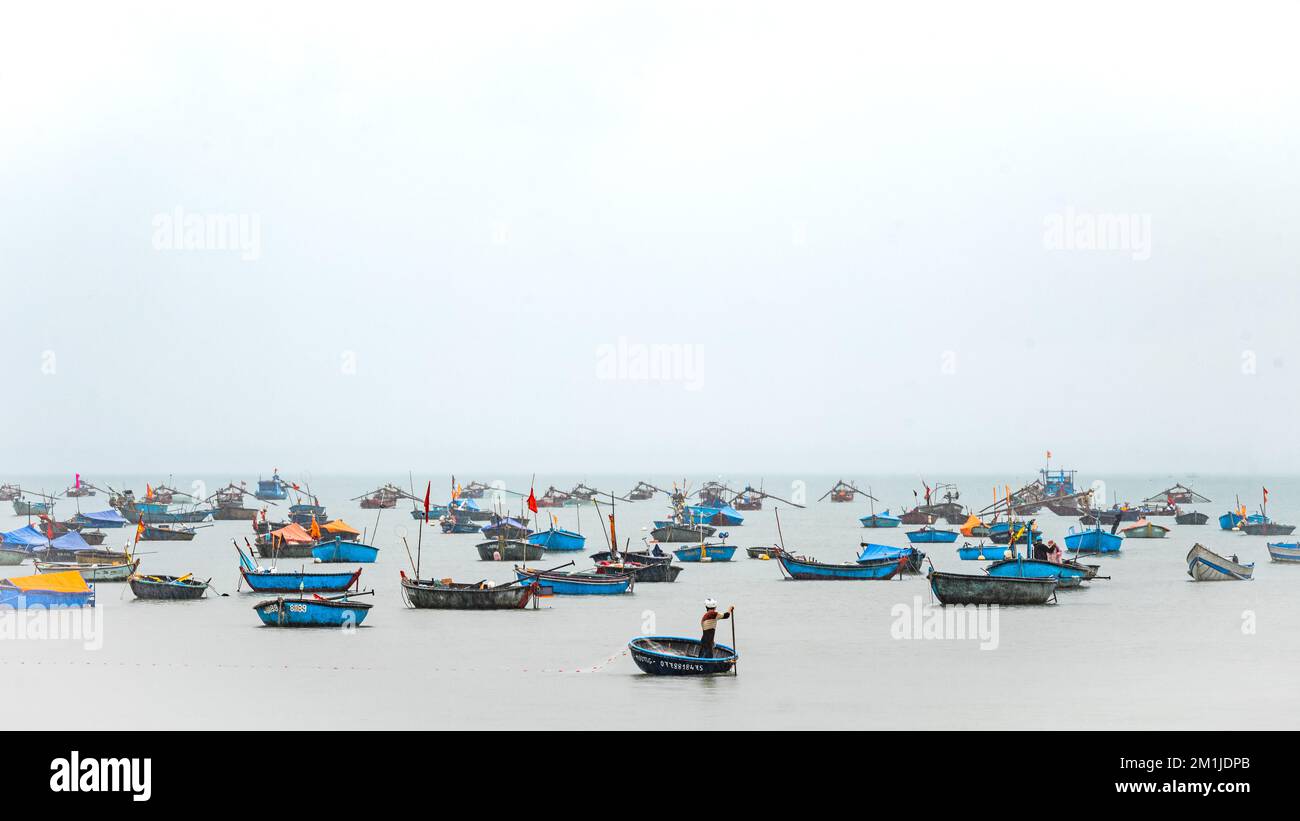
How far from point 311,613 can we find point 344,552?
134 feet

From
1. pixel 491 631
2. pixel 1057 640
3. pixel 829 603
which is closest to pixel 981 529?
pixel 829 603

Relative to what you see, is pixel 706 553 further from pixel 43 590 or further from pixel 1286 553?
pixel 43 590

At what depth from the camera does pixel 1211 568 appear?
74.8 meters

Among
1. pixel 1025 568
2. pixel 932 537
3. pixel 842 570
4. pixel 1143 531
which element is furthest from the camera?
pixel 1143 531

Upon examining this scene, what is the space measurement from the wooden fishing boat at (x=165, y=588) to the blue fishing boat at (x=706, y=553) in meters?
39.0

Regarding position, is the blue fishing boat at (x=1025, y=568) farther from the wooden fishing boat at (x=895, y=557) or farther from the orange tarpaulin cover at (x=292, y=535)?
the orange tarpaulin cover at (x=292, y=535)

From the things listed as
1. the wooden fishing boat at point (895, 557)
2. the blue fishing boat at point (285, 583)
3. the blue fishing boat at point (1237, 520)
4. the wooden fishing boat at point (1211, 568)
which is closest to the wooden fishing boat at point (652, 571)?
the wooden fishing boat at point (895, 557)

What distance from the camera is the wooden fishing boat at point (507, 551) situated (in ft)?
298

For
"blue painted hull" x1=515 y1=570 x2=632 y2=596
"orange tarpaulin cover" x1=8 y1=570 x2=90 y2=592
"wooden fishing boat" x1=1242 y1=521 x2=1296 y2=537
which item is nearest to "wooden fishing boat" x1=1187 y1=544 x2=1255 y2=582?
"blue painted hull" x1=515 y1=570 x2=632 y2=596

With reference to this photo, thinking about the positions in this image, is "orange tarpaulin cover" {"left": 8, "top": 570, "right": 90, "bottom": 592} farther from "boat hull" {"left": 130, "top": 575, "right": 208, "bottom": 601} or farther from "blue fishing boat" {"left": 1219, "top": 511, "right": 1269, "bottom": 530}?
"blue fishing boat" {"left": 1219, "top": 511, "right": 1269, "bottom": 530}

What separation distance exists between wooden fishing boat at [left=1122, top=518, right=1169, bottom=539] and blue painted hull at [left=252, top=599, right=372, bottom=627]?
3790 inches

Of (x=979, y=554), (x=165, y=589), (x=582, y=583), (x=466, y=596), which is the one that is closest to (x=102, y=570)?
(x=165, y=589)

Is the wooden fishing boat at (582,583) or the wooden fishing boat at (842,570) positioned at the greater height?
the wooden fishing boat at (582,583)
